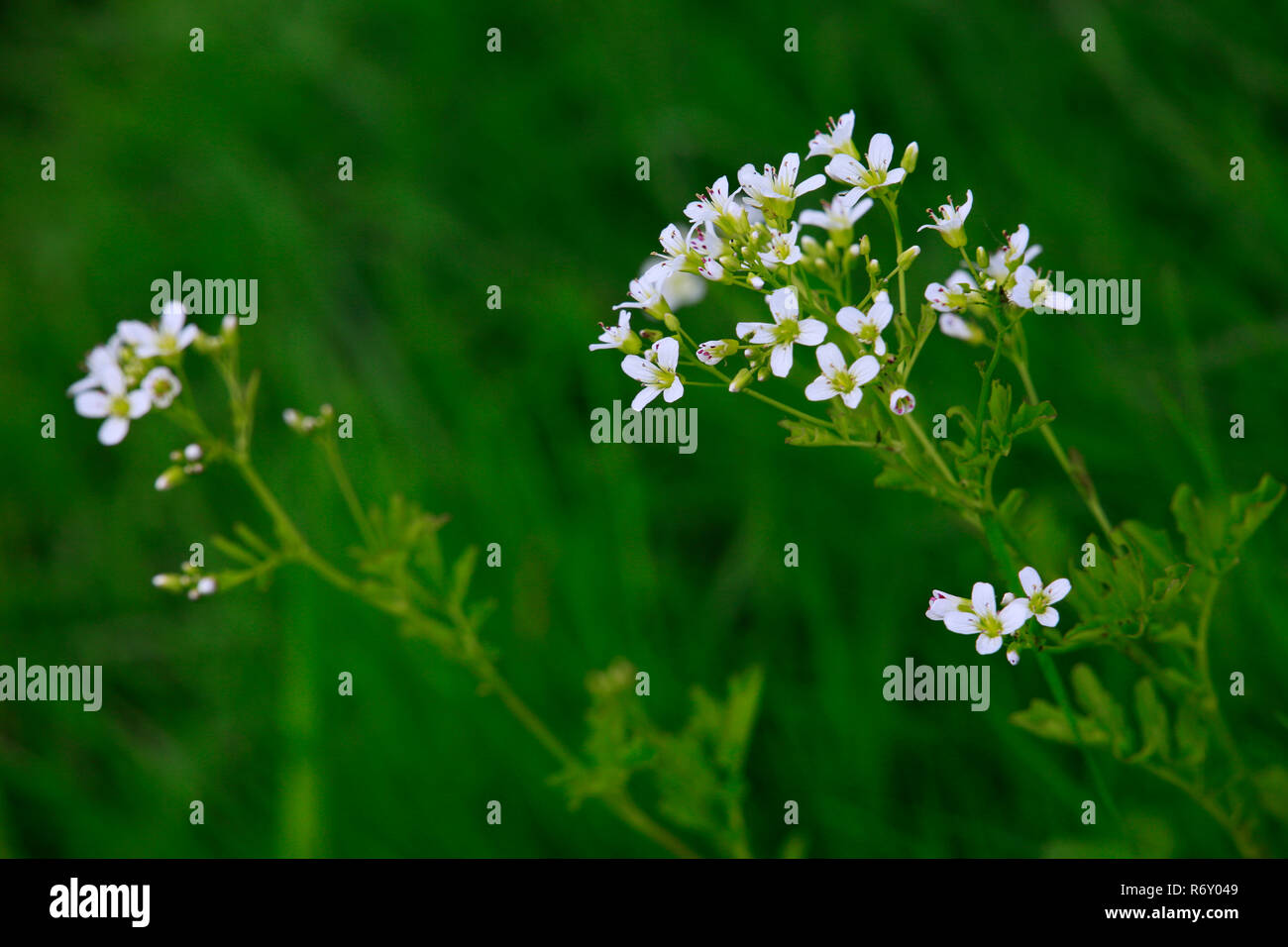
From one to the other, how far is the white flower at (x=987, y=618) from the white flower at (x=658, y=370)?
26.9 inches

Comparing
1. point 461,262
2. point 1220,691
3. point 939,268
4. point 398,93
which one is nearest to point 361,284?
point 461,262

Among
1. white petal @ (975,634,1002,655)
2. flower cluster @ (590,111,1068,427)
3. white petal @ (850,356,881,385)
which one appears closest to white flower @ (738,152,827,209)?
flower cluster @ (590,111,1068,427)

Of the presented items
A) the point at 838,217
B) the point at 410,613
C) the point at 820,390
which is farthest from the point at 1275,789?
the point at 410,613

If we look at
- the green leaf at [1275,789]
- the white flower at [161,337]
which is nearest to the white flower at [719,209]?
the white flower at [161,337]

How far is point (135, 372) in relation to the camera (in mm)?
2414

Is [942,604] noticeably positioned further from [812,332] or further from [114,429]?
[114,429]

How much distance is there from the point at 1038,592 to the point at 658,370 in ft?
2.76

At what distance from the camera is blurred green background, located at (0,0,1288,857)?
329 centimetres

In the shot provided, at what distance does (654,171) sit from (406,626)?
2665 millimetres

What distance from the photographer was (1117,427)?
11.4 ft

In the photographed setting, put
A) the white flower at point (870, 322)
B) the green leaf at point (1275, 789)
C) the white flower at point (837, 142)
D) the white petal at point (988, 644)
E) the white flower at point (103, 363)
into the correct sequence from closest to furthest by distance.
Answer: the white flower at point (870, 322), the white petal at point (988, 644), the white flower at point (837, 142), the white flower at point (103, 363), the green leaf at point (1275, 789)

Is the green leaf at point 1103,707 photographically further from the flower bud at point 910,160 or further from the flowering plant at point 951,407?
the flower bud at point 910,160

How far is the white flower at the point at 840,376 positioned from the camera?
73.8 inches
